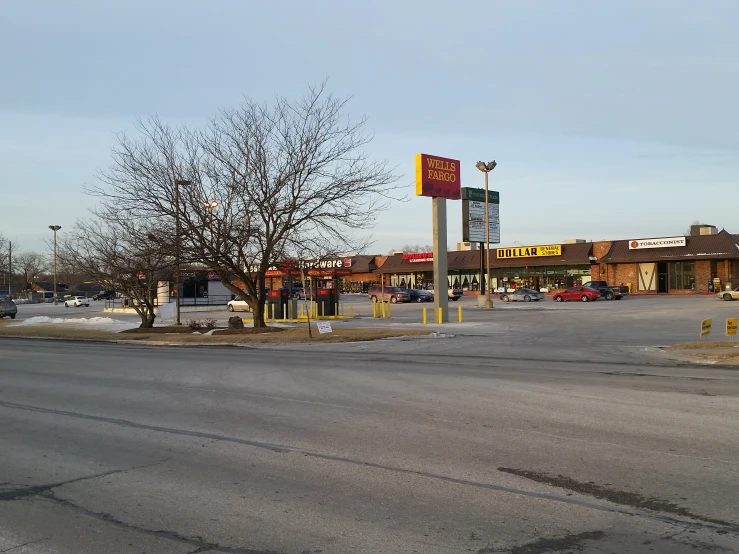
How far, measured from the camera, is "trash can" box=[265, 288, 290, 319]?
44.0 meters

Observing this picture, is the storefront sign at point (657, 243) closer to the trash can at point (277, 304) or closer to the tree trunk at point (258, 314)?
the trash can at point (277, 304)

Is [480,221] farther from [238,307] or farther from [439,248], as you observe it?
[238,307]

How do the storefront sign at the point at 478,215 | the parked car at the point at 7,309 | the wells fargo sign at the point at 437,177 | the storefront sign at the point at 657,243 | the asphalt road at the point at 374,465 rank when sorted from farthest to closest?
the storefront sign at the point at 657,243, the parked car at the point at 7,309, the storefront sign at the point at 478,215, the wells fargo sign at the point at 437,177, the asphalt road at the point at 374,465

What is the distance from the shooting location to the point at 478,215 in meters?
51.4

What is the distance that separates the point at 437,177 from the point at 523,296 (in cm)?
3269

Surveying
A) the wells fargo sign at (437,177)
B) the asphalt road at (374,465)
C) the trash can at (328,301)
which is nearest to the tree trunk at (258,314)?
the wells fargo sign at (437,177)

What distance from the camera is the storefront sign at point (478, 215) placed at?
50500 mm

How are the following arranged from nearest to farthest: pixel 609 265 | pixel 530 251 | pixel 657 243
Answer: pixel 657 243 < pixel 609 265 < pixel 530 251

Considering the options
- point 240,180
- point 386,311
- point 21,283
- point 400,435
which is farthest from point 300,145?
point 21,283

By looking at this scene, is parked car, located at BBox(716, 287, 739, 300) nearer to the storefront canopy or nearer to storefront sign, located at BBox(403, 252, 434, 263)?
the storefront canopy

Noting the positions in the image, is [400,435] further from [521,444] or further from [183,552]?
[183,552]

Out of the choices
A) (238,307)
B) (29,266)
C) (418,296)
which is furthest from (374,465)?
(29,266)

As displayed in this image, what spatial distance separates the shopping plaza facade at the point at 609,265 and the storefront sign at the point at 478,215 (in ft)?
22.4

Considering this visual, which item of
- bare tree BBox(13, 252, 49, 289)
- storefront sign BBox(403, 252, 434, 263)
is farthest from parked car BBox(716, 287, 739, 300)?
bare tree BBox(13, 252, 49, 289)
